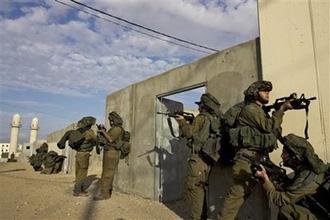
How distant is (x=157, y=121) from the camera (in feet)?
20.6

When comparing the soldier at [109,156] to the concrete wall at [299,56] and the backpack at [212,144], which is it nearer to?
the backpack at [212,144]

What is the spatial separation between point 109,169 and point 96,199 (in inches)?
22.7

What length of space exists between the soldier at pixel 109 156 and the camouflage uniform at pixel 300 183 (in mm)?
3851

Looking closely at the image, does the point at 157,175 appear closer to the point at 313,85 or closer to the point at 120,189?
the point at 120,189

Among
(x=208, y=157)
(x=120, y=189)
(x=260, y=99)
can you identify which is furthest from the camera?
(x=120, y=189)

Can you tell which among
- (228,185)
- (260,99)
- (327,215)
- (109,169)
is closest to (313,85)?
(260,99)

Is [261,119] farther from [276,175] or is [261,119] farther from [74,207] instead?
[74,207]

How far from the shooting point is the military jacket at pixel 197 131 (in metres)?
4.19

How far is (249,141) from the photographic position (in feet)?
10.8

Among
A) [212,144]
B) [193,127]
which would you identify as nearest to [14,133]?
[193,127]

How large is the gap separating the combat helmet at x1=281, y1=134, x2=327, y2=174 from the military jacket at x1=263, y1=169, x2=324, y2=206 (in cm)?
6

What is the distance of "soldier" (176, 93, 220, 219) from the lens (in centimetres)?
412

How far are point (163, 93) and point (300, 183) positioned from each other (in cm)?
383

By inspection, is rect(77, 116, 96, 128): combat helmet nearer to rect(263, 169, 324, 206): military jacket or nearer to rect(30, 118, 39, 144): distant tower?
rect(263, 169, 324, 206): military jacket
